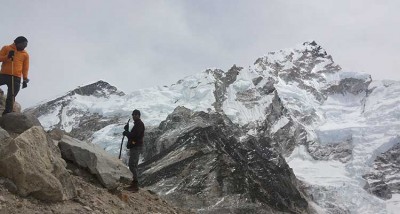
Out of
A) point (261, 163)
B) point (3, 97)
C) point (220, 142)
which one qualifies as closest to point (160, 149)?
point (220, 142)

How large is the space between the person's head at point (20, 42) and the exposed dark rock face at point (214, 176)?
404 ft

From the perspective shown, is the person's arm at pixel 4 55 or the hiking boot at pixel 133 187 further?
the hiking boot at pixel 133 187

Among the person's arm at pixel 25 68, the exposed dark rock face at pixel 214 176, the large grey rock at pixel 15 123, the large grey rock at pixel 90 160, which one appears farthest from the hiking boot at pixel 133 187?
the exposed dark rock face at pixel 214 176

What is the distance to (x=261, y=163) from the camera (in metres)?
194

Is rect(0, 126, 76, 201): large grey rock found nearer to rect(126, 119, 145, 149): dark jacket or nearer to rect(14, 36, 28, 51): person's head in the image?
rect(14, 36, 28, 51): person's head

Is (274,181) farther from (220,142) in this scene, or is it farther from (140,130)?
(140,130)

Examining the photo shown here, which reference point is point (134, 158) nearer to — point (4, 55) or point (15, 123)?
point (15, 123)

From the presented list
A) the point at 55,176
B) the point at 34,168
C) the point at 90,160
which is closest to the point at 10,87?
the point at 90,160

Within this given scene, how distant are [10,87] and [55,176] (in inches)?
167

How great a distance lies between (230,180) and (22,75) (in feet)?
467

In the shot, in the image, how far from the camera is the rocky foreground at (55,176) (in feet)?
39.4

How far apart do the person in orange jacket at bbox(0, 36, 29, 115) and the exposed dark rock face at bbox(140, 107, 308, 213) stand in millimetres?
122661

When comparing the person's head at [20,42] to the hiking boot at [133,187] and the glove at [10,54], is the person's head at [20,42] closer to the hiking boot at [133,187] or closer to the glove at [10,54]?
the glove at [10,54]

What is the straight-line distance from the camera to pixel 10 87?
52.4 feet
